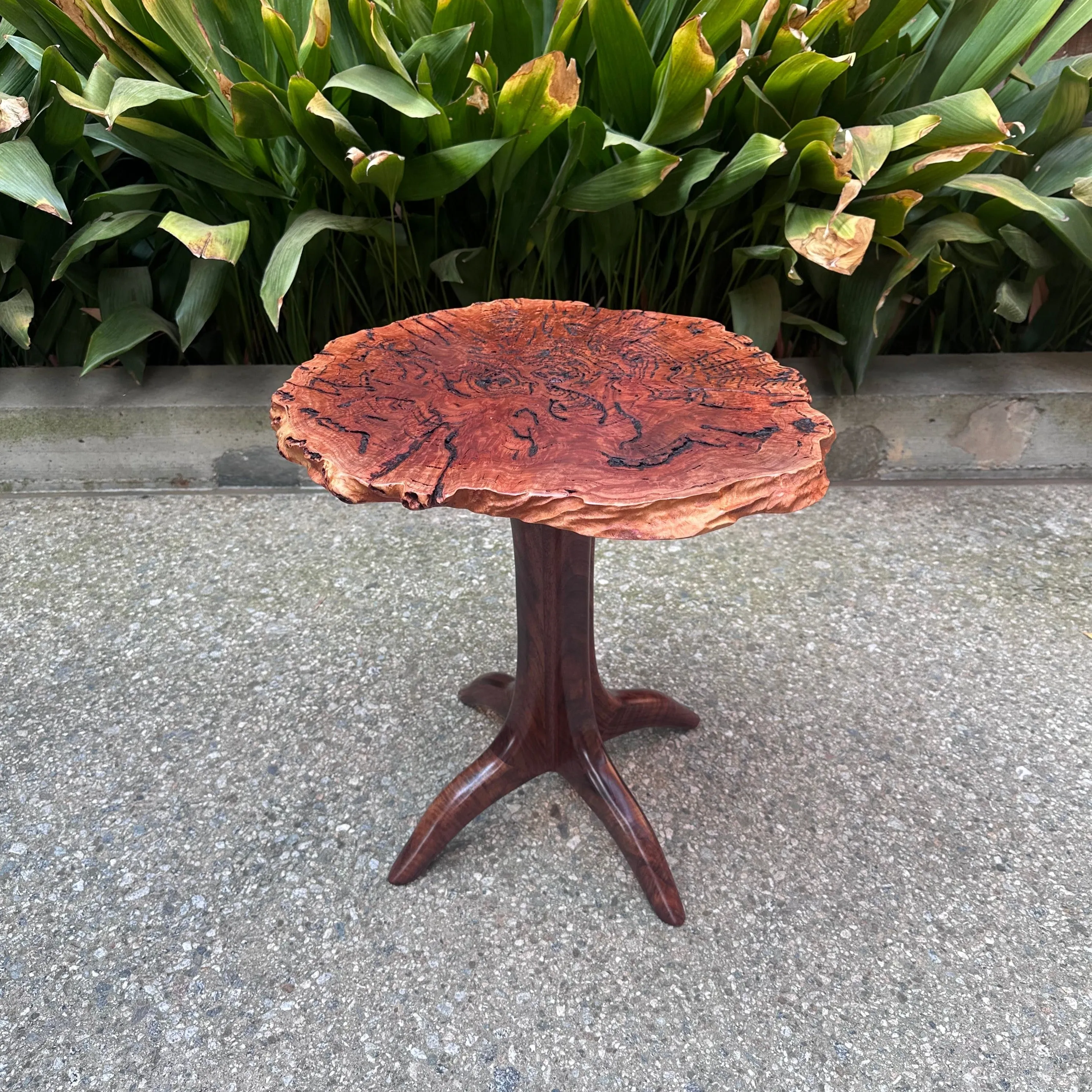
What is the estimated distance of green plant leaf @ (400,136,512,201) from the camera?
1.75m

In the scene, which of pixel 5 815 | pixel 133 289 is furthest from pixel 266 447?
pixel 5 815

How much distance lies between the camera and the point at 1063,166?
6.53 ft

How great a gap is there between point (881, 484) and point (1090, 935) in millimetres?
1343

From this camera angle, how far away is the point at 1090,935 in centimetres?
117

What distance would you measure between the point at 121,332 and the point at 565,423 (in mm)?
1567

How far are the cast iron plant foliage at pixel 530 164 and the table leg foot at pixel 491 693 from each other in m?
0.86

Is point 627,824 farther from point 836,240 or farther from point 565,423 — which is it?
point 836,240

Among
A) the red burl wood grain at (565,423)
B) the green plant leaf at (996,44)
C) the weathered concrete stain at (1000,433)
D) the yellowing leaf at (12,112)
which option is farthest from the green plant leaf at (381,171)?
the weathered concrete stain at (1000,433)

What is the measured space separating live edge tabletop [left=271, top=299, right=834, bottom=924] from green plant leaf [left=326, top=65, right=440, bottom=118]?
0.55 m

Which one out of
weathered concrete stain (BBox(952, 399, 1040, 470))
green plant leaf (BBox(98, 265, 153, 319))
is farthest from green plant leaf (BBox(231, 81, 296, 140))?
weathered concrete stain (BBox(952, 399, 1040, 470))

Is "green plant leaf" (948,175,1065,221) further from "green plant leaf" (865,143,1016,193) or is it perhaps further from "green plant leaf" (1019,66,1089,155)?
"green plant leaf" (1019,66,1089,155)

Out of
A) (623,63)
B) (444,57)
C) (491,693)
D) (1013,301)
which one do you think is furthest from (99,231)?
(1013,301)

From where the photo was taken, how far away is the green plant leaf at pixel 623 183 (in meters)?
1.72

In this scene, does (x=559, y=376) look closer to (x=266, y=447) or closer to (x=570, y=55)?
(x=570, y=55)
